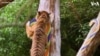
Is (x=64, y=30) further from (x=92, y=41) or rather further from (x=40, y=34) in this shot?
(x=40, y=34)

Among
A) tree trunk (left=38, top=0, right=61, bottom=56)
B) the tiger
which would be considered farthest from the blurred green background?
the tiger

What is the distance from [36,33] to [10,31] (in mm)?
2779

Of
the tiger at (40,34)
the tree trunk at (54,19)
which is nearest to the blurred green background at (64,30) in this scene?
the tree trunk at (54,19)

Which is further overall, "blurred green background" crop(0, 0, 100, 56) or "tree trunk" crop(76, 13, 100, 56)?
"blurred green background" crop(0, 0, 100, 56)

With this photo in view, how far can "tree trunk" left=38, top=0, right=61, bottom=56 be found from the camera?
0.91 m

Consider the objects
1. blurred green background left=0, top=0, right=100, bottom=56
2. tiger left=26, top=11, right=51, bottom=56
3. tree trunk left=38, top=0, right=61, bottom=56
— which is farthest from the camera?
blurred green background left=0, top=0, right=100, bottom=56

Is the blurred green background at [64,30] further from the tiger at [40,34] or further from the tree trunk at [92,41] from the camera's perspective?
the tiger at [40,34]

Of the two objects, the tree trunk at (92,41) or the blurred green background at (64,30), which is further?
the blurred green background at (64,30)

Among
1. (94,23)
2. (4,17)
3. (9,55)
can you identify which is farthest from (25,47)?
(94,23)

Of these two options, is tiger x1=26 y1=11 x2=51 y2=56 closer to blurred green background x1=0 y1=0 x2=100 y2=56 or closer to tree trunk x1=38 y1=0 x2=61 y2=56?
tree trunk x1=38 y1=0 x2=61 y2=56

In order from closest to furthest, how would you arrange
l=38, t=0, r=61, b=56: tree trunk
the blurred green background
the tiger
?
1. the tiger
2. l=38, t=0, r=61, b=56: tree trunk
3. the blurred green background

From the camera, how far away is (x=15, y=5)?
10.9ft

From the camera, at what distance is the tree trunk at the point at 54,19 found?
0.91m

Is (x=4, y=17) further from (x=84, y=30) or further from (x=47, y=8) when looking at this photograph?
(x=47, y=8)
